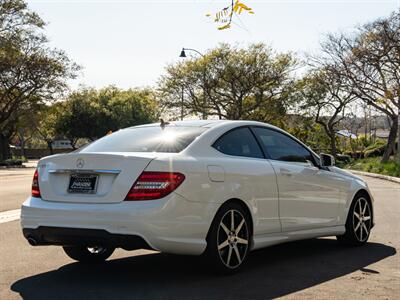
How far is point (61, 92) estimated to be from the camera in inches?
2130

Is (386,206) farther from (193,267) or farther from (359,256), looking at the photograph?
(193,267)

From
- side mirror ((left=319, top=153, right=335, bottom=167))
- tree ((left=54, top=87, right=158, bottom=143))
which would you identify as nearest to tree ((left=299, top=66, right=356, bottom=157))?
tree ((left=54, top=87, right=158, bottom=143))

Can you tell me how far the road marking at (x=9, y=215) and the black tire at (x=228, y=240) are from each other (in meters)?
5.59

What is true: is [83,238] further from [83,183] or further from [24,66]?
[24,66]

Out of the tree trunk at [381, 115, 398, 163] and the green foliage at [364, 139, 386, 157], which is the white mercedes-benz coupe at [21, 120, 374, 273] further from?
the green foliage at [364, 139, 386, 157]

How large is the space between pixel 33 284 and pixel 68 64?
4923 cm

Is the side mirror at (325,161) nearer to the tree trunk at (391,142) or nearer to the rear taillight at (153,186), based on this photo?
the rear taillight at (153,186)

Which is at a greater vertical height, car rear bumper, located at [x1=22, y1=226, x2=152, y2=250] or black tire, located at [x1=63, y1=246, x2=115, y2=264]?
car rear bumper, located at [x1=22, y1=226, x2=152, y2=250]

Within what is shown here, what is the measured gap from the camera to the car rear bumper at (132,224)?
5461 mm

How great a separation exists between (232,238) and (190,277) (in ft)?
1.75

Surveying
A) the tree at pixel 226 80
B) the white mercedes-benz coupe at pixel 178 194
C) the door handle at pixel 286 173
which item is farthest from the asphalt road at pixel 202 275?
the tree at pixel 226 80

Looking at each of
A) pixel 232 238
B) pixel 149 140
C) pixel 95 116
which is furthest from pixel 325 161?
pixel 95 116

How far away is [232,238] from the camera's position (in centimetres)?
609

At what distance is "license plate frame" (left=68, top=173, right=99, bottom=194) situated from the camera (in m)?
5.76
